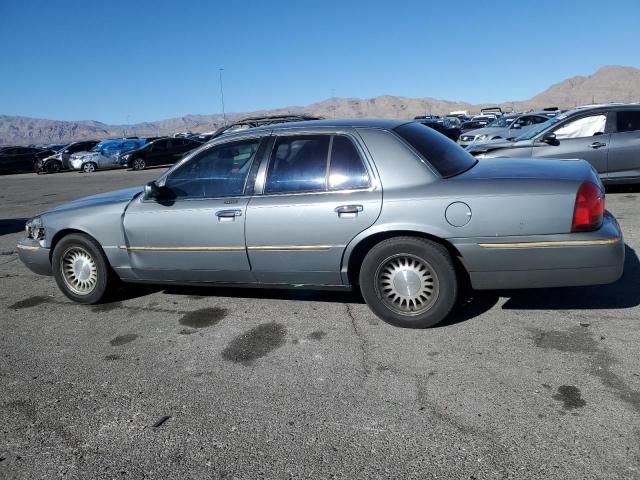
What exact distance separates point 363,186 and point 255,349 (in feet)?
4.68

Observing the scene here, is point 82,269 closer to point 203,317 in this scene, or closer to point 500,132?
point 203,317

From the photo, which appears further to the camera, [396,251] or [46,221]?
[46,221]

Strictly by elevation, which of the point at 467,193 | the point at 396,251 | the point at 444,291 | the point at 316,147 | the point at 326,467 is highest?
the point at 316,147

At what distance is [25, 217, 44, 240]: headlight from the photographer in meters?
5.20

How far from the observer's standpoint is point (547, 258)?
366cm

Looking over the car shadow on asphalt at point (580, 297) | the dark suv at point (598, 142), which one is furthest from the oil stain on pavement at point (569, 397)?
the dark suv at point (598, 142)

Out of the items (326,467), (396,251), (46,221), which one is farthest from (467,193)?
(46,221)

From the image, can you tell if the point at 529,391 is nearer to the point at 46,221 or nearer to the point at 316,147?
the point at 316,147

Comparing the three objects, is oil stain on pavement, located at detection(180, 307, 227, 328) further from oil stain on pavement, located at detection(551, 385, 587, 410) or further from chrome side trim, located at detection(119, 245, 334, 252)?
oil stain on pavement, located at detection(551, 385, 587, 410)

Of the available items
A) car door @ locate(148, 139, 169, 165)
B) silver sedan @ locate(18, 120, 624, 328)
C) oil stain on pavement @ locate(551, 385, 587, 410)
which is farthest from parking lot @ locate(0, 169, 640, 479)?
car door @ locate(148, 139, 169, 165)

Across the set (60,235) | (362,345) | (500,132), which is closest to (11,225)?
(60,235)

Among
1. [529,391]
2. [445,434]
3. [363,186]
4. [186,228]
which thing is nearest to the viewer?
[445,434]

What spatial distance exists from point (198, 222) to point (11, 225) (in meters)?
7.88

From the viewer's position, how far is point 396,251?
392cm
